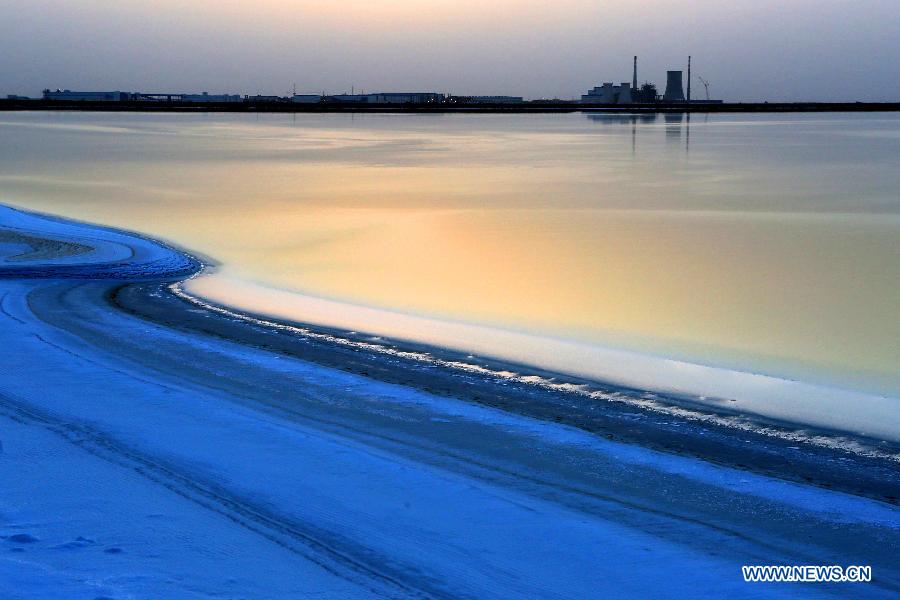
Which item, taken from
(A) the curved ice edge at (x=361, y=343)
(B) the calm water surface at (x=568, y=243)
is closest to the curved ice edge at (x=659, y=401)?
(A) the curved ice edge at (x=361, y=343)

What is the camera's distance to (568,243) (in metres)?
11.9

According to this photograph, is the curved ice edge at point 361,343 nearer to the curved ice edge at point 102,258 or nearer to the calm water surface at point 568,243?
the curved ice edge at point 102,258

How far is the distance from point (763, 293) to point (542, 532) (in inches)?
229

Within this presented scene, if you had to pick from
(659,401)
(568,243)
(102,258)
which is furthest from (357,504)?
(568,243)

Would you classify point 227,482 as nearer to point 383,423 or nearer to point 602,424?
point 383,423

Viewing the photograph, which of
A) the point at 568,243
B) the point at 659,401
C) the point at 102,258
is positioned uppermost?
the point at 102,258

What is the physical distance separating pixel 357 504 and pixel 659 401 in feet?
7.09

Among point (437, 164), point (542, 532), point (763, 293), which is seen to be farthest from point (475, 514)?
point (437, 164)

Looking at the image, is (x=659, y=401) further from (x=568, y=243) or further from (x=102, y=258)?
(x=568, y=243)

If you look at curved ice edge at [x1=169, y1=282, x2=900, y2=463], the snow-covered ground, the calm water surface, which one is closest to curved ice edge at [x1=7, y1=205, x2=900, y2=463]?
curved ice edge at [x1=169, y1=282, x2=900, y2=463]

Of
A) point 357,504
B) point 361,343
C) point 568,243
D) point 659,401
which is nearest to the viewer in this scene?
point 357,504

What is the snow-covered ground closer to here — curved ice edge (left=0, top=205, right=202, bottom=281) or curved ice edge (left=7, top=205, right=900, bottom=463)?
curved ice edge (left=7, top=205, right=900, bottom=463)

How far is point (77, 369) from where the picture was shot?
18.1 ft

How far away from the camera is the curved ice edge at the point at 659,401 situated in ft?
15.2
